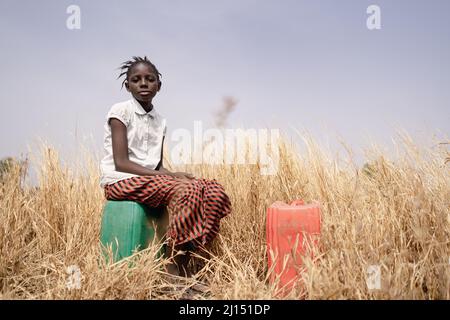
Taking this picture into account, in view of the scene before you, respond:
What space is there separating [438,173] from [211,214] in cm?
163

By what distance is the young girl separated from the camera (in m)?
2.09

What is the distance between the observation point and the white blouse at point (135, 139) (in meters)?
2.29

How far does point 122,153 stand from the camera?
222 cm

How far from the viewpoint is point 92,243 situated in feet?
8.35

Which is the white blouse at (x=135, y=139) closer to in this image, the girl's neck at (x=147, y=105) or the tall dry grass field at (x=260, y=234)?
the girl's neck at (x=147, y=105)

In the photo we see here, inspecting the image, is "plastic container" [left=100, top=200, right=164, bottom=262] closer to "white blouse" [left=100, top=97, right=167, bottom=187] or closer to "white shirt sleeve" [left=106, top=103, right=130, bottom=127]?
"white blouse" [left=100, top=97, right=167, bottom=187]

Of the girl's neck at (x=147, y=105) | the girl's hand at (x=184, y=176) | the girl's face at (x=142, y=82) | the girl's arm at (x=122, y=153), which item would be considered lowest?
the girl's hand at (x=184, y=176)

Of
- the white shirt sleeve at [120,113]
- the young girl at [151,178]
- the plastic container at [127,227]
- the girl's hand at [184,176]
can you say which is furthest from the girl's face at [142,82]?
the plastic container at [127,227]

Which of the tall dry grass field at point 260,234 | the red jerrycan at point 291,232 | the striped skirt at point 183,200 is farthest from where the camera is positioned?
the striped skirt at point 183,200

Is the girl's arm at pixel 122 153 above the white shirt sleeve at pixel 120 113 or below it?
below

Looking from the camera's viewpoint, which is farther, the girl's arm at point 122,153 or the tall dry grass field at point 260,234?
the girl's arm at point 122,153

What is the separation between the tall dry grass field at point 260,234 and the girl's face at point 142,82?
0.92 metres
